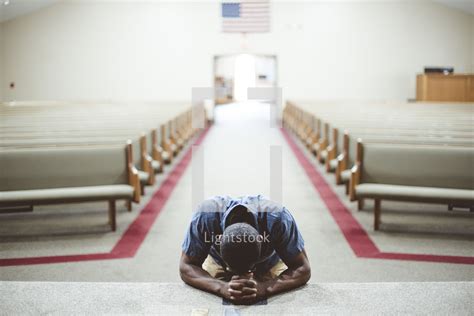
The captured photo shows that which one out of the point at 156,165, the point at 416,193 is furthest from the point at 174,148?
the point at 416,193

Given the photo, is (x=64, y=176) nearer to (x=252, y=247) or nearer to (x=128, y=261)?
(x=128, y=261)

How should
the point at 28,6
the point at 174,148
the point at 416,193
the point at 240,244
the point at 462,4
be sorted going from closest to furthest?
1. the point at 240,244
2. the point at 416,193
3. the point at 174,148
4. the point at 462,4
5. the point at 28,6

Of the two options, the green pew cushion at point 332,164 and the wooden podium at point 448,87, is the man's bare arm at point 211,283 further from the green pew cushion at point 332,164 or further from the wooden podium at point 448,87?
the wooden podium at point 448,87

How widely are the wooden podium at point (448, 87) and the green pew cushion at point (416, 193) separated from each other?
36.2 ft

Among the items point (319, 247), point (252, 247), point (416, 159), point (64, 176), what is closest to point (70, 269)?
point (64, 176)

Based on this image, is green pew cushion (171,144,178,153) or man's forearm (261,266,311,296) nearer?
man's forearm (261,266,311,296)

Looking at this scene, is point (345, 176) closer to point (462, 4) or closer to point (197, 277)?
point (197, 277)

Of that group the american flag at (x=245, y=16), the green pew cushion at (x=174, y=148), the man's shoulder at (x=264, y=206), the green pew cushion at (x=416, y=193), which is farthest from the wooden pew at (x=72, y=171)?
the american flag at (x=245, y=16)

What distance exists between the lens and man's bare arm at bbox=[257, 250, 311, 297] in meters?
A: 1.93

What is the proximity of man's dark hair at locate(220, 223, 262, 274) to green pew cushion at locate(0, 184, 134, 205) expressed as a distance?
2.49 metres

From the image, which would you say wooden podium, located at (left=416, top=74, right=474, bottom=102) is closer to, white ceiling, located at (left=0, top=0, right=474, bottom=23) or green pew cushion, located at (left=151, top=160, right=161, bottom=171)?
white ceiling, located at (left=0, top=0, right=474, bottom=23)

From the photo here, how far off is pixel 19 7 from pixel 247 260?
15.2 metres

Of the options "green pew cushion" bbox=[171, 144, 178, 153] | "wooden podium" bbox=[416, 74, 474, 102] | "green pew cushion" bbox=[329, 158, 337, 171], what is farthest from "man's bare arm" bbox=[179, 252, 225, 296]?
"wooden podium" bbox=[416, 74, 474, 102]

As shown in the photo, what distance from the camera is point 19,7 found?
14.5m
